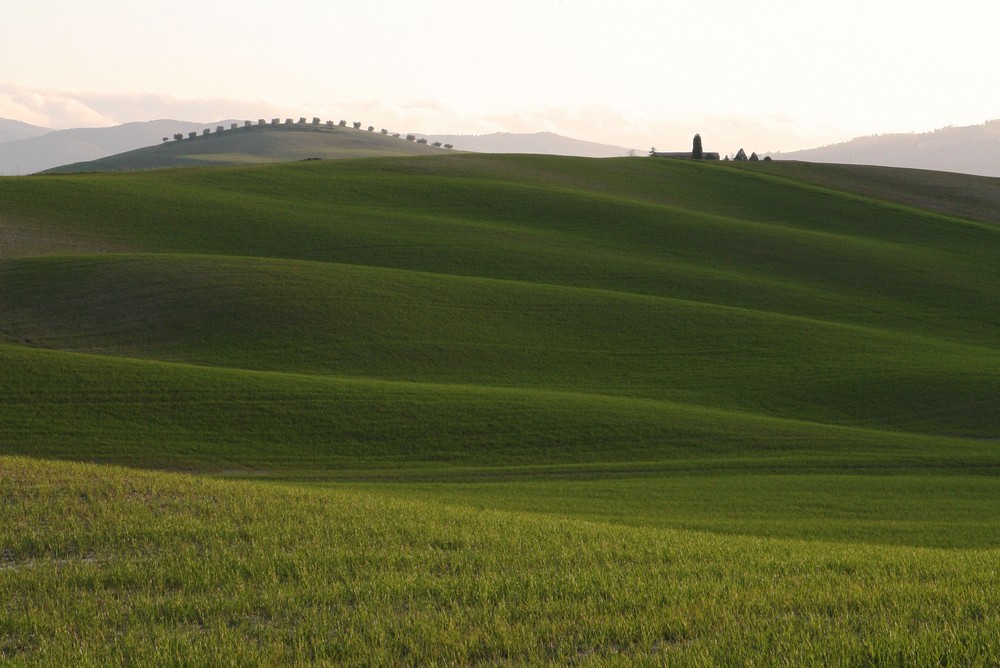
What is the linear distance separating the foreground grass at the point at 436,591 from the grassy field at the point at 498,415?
5cm

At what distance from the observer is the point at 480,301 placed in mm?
43594

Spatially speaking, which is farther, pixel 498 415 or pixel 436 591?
pixel 498 415

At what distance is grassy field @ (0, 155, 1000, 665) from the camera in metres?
7.96

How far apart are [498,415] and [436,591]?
69.9 ft

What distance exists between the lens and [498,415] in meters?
30.0

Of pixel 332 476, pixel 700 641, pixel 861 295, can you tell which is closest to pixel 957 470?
pixel 332 476

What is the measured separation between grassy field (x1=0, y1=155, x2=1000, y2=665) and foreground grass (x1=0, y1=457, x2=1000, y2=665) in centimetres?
5

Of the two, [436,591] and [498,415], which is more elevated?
[436,591]

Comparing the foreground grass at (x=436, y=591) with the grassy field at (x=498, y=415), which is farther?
the grassy field at (x=498, y=415)

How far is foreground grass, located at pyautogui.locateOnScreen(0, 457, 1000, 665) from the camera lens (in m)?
7.07

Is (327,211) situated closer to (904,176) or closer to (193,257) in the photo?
(193,257)

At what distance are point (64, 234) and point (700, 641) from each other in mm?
51421

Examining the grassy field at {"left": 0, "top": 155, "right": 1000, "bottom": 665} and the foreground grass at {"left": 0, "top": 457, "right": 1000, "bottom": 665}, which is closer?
the foreground grass at {"left": 0, "top": 457, "right": 1000, "bottom": 665}

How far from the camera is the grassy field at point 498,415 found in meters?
7.96
